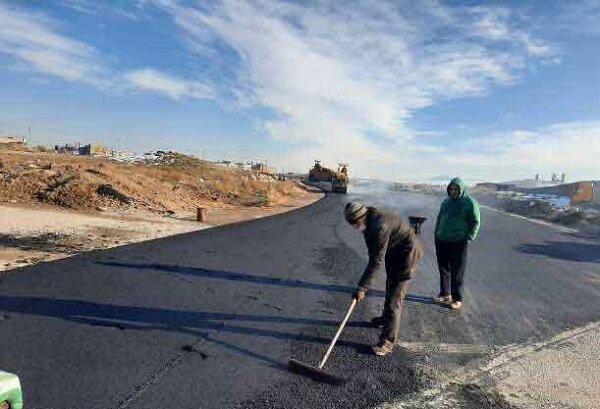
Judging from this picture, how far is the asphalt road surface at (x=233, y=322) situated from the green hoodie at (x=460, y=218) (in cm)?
104

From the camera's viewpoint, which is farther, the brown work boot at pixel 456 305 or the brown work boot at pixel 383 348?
the brown work boot at pixel 456 305

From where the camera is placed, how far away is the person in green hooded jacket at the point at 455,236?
646 cm

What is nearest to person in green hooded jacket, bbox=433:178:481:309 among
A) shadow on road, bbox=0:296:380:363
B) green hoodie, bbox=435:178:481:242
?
green hoodie, bbox=435:178:481:242

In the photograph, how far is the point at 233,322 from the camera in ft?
18.1

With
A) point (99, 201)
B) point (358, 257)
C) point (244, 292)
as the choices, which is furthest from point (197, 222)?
point (244, 292)

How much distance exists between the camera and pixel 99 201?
16344 mm

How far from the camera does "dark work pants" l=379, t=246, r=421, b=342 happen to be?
4.88 meters

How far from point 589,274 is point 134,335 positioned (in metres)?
9.12

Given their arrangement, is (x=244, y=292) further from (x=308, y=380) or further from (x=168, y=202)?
(x=168, y=202)

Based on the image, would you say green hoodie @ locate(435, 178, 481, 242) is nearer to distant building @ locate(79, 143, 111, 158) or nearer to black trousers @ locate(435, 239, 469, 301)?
black trousers @ locate(435, 239, 469, 301)

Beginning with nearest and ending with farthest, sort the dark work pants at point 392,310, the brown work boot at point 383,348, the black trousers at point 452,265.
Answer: the brown work boot at point 383,348 → the dark work pants at point 392,310 → the black trousers at point 452,265

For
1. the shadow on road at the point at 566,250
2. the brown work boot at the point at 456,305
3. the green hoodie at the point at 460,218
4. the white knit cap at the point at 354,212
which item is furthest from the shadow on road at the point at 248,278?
the shadow on road at the point at 566,250

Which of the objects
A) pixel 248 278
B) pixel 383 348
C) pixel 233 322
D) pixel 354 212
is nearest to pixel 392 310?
pixel 383 348

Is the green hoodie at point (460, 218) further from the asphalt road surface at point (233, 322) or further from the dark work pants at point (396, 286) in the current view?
the dark work pants at point (396, 286)
